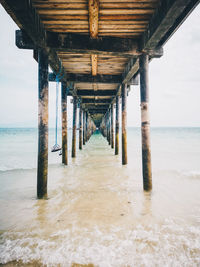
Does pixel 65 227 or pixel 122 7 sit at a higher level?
pixel 122 7

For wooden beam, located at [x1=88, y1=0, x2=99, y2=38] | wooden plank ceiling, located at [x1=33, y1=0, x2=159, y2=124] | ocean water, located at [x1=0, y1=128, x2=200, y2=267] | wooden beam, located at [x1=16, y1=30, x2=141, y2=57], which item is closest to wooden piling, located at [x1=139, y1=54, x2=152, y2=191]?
ocean water, located at [x1=0, y1=128, x2=200, y2=267]

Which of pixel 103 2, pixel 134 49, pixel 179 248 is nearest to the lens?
pixel 179 248

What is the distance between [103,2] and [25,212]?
402cm

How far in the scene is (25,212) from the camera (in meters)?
2.81

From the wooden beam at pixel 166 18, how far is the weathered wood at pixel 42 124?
2.37 metres

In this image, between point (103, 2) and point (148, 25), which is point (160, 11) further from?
point (103, 2)

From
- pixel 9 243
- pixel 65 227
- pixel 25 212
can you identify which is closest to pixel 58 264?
pixel 65 227

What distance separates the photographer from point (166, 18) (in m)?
2.62

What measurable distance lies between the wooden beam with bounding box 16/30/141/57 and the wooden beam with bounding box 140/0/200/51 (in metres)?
0.51

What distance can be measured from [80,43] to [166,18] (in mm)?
1820

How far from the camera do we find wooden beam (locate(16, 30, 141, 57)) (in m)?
3.38

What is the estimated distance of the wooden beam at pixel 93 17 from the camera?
254 cm

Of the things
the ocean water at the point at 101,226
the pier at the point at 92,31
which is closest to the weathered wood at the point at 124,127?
the pier at the point at 92,31

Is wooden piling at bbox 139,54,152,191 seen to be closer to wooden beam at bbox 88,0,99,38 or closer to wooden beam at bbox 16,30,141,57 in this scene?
wooden beam at bbox 16,30,141,57
